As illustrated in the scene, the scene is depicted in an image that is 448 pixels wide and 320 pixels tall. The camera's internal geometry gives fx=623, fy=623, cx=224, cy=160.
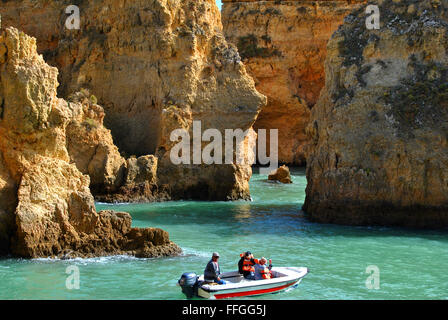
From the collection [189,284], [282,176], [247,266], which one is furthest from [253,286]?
[282,176]

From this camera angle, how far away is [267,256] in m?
15.9

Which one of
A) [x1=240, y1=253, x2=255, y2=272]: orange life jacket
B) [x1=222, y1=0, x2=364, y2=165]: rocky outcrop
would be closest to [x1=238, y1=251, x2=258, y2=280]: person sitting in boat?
[x1=240, y1=253, x2=255, y2=272]: orange life jacket

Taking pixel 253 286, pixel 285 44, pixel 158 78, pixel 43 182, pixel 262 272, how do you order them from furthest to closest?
pixel 285 44 < pixel 158 78 < pixel 43 182 < pixel 262 272 < pixel 253 286

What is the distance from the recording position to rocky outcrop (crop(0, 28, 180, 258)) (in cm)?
1428

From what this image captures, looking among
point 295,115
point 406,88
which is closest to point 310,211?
point 406,88

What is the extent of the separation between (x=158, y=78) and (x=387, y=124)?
38.7ft

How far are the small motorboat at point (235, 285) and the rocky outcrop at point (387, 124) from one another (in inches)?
322

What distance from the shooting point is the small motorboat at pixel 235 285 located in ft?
37.9

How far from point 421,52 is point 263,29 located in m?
31.1

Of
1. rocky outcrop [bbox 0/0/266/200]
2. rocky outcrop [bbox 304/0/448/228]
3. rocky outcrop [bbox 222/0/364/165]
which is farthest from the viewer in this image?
rocky outcrop [bbox 222/0/364/165]

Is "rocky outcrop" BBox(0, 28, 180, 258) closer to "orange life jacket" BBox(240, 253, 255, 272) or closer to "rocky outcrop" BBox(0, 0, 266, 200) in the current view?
"orange life jacket" BBox(240, 253, 255, 272)

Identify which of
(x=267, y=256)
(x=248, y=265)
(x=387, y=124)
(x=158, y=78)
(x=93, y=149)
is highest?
(x=158, y=78)

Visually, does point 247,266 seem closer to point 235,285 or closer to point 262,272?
point 262,272

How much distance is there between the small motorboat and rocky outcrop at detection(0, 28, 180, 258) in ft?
10.4
